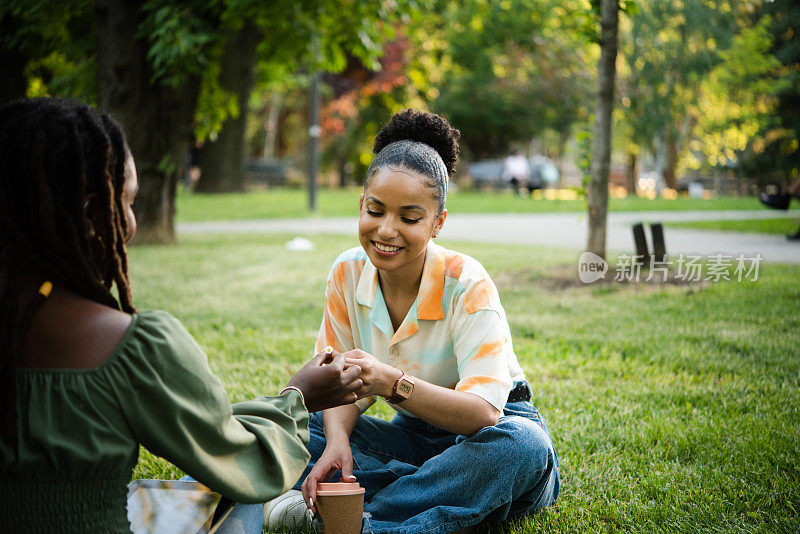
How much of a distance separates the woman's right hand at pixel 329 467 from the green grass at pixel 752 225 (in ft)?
33.9

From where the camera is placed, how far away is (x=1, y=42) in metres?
9.92

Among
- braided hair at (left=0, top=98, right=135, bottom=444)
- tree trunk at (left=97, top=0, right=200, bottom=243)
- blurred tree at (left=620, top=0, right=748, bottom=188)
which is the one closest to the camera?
braided hair at (left=0, top=98, right=135, bottom=444)

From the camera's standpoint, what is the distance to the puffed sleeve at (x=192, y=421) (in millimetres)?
1438

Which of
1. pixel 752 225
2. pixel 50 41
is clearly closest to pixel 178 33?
pixel 50 41

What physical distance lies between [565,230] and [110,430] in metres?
11.6

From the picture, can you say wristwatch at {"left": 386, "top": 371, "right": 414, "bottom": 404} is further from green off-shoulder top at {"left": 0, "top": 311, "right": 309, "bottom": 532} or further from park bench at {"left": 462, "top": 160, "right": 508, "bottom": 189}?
park bench at {"left": 462, "top": 160, "right": 508, "bottom": 189}

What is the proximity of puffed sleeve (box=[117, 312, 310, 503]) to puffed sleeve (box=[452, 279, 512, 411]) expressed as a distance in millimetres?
733

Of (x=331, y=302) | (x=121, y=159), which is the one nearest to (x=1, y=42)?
(x=331, y=302)

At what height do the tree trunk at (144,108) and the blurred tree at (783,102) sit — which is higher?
the blurred tree at (783,102)

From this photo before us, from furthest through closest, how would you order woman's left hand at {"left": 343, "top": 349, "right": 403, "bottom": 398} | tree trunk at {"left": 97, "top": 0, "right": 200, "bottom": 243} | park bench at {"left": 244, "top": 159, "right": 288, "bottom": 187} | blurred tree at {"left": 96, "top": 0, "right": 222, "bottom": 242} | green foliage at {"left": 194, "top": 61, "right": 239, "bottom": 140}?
park bench at {"left": 244, "top": 159, "right": 288, "bottom": 187} < green foliage at {"left": 194, "top": 61, "right": 239, "bottom": 140} < tree trunk at {"left": 97, "top": 0, "right": 200, "bottom": 243} < blurred tree at {"left": 96, "top": 0, "right": 222, "bottom": 242} < woman's left hand at {"left": 343, "top": 349, "right": 403, "bottom": 398}

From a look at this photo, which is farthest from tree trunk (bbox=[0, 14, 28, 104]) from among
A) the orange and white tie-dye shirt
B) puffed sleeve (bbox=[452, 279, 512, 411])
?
puffed sleeve (bbox=[452, 279, 512, 411])

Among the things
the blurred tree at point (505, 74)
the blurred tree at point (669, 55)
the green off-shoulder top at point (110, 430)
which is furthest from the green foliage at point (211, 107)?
the blurred tree at point (505, 74)

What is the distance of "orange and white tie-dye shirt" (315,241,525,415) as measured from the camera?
90.0 inches

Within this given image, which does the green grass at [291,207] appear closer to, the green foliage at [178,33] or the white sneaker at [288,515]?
the green foliage at [178,33]
